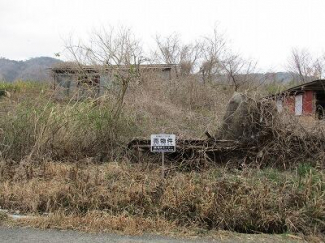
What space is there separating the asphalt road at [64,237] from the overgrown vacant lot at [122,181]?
0.21 metres

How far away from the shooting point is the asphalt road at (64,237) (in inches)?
177

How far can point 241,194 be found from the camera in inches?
211

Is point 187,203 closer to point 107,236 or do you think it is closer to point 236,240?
point 236,240

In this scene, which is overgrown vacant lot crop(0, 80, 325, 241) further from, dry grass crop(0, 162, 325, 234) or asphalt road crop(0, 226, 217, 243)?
asphalt road crop(0, 226, 217, 243)

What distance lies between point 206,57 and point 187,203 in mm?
27817

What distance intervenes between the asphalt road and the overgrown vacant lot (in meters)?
0.21

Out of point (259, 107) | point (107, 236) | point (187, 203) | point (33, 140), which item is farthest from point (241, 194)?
point (33, 140)

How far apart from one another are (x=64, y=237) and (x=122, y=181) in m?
1.67

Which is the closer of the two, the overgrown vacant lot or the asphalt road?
the asphalt road

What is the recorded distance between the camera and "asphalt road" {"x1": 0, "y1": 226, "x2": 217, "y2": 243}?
177 inches

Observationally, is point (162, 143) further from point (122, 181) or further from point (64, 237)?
point (64, 237)

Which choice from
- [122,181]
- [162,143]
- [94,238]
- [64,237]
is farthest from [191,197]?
[64,237]

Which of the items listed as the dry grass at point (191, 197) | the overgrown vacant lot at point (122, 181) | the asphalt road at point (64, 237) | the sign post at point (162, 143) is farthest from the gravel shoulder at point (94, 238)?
the sign post at point (162, 143)

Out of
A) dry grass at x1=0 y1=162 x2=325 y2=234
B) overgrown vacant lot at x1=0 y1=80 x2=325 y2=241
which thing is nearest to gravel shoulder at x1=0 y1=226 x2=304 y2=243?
overgrown vacant lot at x1=0 y1=80 x2=325 y2=241
